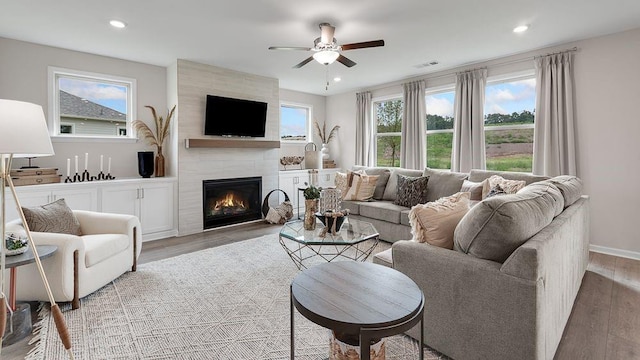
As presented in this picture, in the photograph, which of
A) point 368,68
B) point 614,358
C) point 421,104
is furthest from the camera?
point 421,104

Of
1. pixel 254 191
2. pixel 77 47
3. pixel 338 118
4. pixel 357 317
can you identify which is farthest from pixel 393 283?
pixel 338 118

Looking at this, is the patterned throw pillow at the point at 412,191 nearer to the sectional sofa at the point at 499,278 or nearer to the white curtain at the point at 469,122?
the white curtain at the point at 469,122

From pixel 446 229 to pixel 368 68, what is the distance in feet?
12.5

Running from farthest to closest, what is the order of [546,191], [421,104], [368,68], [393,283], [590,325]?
[421,104], [368,68], [590,325], [546,191], [393,283]

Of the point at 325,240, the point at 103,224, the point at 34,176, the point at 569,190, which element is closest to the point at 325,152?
the point at 325,240

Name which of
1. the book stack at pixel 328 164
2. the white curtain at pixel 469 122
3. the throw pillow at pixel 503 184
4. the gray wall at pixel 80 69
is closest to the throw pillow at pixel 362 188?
the white curtain at pixel 469 122

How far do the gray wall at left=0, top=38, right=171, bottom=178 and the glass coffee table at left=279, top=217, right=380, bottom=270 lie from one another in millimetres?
2858

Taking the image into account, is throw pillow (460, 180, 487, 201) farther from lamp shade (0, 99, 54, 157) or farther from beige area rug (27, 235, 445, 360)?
lamp shade (0, 99, 54, 157)

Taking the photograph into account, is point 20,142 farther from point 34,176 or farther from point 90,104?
point 90,104

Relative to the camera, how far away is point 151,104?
485 centimetres

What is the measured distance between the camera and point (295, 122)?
6.93 metres

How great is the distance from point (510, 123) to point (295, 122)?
161 inches

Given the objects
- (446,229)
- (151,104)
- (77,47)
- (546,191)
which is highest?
(77,47)

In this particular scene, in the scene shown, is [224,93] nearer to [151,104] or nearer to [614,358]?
[151,104]
